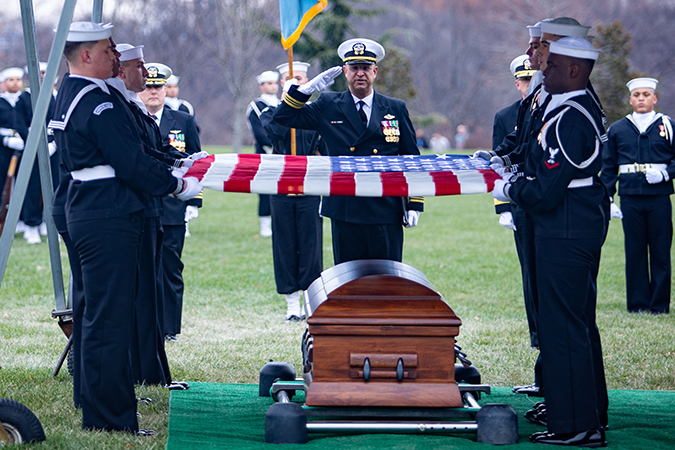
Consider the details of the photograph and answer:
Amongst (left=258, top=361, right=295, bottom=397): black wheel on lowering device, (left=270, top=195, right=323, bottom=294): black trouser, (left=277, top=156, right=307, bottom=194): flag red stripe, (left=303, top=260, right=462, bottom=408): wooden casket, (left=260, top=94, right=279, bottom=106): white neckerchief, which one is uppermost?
(left=260, top=94, right=279, bottom=106): white neckerchief

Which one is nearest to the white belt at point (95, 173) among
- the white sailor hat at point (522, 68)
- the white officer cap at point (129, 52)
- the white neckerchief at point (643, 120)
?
the white officer cap at point (129, 52)

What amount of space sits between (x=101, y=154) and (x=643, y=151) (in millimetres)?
6248

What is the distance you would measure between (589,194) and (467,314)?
15.1 ft

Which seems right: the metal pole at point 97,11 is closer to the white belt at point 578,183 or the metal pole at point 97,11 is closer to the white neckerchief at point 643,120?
the white belt at point 578,183

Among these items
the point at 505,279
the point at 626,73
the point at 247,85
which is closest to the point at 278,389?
the point at 505,279

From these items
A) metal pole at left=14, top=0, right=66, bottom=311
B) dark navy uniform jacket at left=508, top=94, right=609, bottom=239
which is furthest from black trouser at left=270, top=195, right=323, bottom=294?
dark navy uniform jacket at left=508, top=94, right=609, bottom=239

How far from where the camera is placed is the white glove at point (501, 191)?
14.3 ft

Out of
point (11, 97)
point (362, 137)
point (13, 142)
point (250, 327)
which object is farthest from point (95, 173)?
point (11, 97)

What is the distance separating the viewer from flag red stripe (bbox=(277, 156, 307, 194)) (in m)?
4.33

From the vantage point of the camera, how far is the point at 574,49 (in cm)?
414

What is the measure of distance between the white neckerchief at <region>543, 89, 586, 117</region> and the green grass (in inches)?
94.6

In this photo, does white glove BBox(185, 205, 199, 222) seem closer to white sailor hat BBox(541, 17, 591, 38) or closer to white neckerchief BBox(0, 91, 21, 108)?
white sailor hat BBox(541, 17, 591, 38)

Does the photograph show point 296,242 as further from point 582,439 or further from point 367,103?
point 582,439

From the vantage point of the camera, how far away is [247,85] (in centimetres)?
4494
